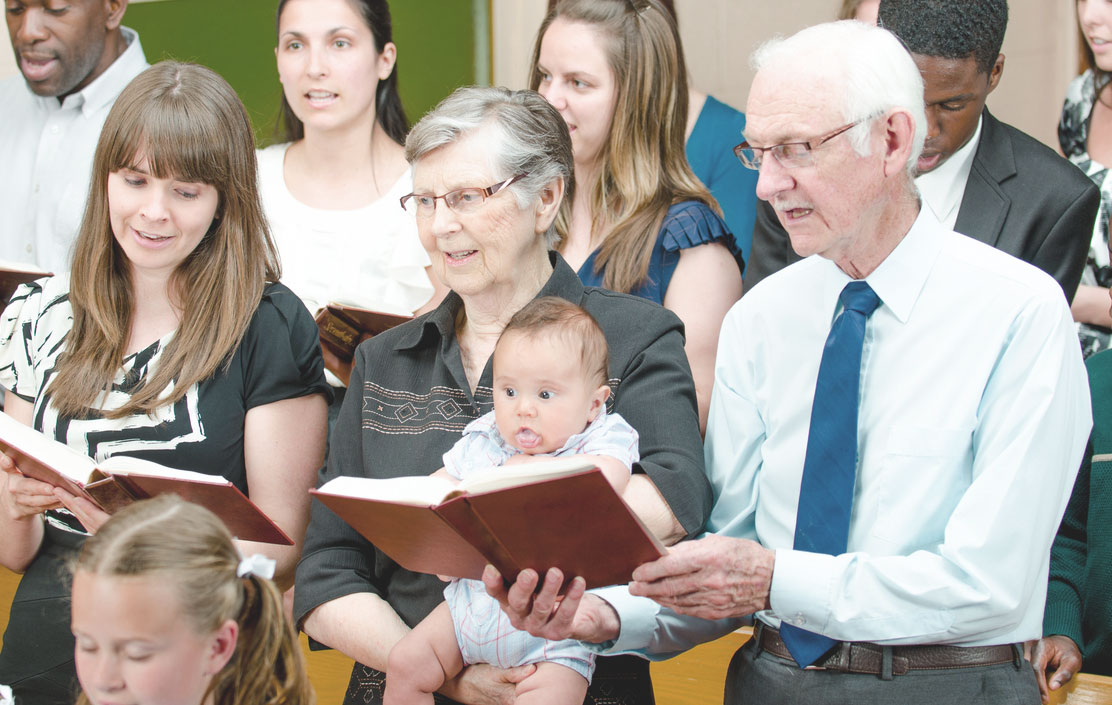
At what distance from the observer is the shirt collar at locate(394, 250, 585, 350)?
2.40 metres

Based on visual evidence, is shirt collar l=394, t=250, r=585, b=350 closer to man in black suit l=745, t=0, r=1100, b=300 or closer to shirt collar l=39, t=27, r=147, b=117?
man in black suit l=745, t=0, r=1100, b=300

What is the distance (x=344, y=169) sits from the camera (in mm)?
3807

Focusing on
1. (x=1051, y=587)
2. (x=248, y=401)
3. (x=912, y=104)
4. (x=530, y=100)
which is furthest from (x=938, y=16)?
(x=248, y=401)

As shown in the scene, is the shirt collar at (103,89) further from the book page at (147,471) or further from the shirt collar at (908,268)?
the shirt collar at (908,268)

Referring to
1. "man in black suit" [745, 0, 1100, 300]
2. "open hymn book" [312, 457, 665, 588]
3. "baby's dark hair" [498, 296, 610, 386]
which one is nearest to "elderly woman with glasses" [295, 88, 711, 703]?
"baby's dark hair" [498, 296, 610, 386]

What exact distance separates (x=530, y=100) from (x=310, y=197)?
1529mm

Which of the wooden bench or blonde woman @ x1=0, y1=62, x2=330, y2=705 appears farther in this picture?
blonde woman @ x1=0, y1=62, x2=330, y2=705

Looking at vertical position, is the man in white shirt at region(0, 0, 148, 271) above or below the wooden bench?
above

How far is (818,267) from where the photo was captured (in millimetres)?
2244

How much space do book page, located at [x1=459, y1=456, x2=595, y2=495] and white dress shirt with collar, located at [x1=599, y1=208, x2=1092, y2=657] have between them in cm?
51

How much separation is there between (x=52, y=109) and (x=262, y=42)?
889mm

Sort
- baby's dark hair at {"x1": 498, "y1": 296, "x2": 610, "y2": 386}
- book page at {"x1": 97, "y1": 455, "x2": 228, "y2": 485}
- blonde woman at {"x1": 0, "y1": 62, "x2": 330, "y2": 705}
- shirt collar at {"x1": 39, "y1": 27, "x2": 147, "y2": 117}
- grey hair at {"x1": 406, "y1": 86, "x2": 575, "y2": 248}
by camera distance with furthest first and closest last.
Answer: shirt collar at {"x1": 39, "y1": 27, "x2": 147, "y2": 117} < blonde woman at {"x1": 0, "y1": 62, "x2": 330, "y2": 705} < grey hair at {"x1": 406, "y1": 86, "x2": 575, "y2": 248} < baby's dark hair at {"x1": 498, "y1": 296, "x2": 610, "y2": 386} < book page at {"x1": 97, "y1": 455, "x2": 228, "y2": 485}

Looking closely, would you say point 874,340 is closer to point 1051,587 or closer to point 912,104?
point 912,104

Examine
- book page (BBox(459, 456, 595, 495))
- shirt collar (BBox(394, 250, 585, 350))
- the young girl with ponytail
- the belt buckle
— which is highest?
shirt collar (BBox(394, 250, 585, 350))
